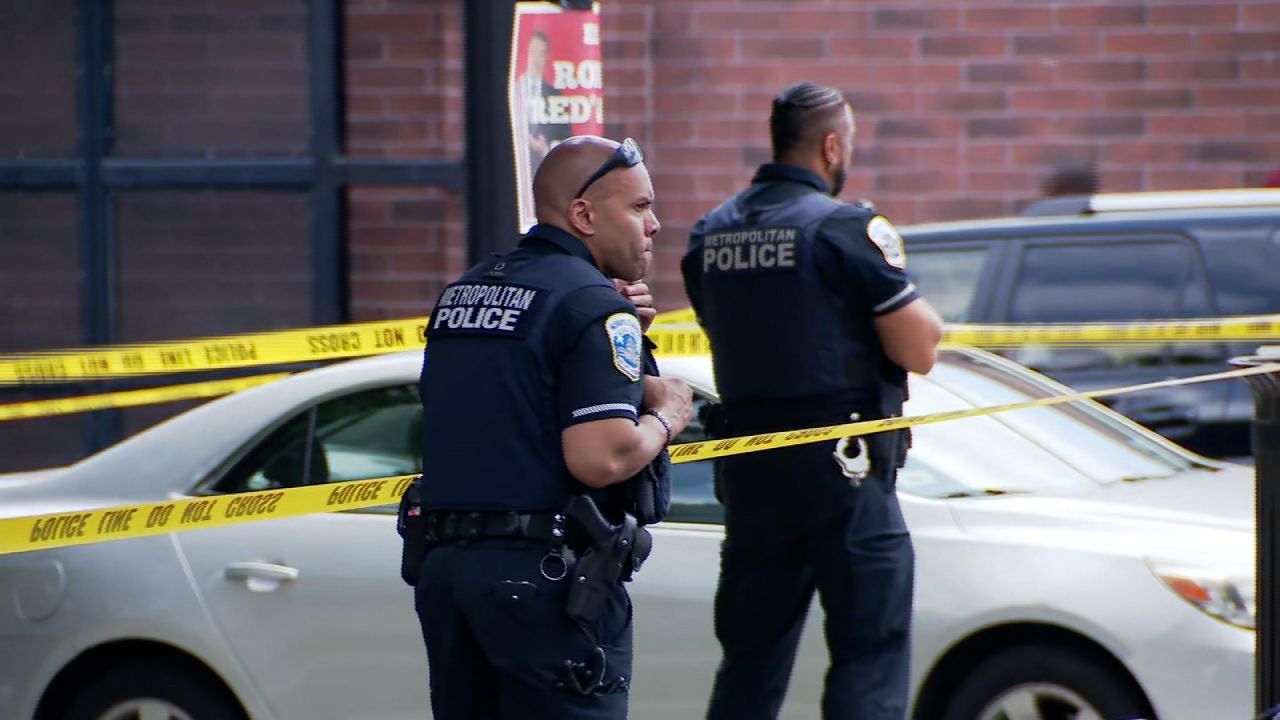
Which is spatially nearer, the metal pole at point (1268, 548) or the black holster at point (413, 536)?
the black holster at point (413, 536)

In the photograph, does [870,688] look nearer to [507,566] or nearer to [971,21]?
[507,566]

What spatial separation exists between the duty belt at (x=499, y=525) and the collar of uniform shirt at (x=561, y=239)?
0.51 metres

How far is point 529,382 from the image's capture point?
143 inches

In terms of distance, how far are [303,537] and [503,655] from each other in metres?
1.78

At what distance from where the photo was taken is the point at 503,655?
3.62m

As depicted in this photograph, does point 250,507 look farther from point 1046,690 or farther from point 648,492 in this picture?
point 1046,690

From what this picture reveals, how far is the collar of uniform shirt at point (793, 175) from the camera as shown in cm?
488

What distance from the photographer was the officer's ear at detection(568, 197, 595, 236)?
379 centimetres

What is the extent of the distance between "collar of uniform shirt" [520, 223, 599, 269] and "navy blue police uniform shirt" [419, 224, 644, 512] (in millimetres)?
86

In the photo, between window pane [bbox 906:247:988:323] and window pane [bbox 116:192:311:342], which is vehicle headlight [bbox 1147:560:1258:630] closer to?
window pane [bbox 906:247:988:323]

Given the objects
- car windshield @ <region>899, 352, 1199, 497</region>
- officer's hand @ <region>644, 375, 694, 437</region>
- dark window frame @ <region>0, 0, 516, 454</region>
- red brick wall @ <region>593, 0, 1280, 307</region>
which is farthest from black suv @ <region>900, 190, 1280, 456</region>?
officer's hand @ <region>644, 375, 694, 437</region>

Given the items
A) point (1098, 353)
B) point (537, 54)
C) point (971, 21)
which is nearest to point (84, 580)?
point (537, 54)

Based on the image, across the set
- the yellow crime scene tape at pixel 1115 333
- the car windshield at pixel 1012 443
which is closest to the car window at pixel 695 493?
the car windshield at pixel 1012 443

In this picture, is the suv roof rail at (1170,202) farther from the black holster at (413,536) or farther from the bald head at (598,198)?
the black holster at (413,536)
